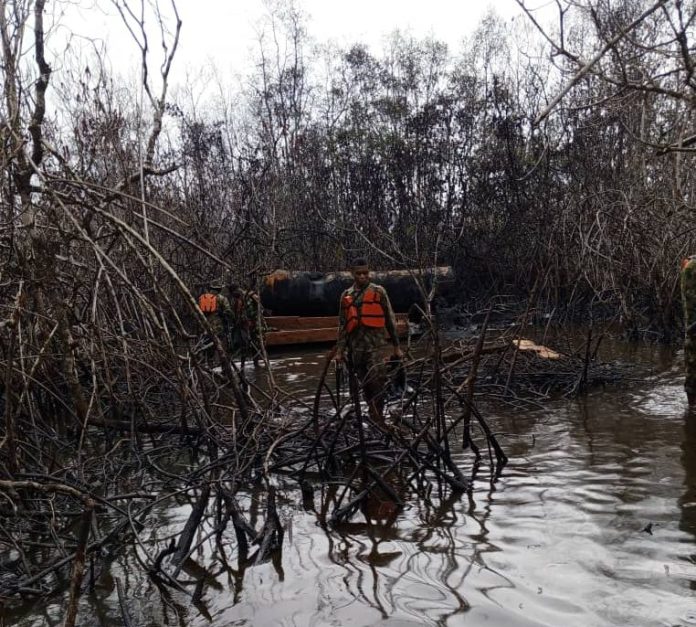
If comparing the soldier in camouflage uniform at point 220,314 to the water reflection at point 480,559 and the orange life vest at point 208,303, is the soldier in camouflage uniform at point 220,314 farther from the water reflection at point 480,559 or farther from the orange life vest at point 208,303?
the water reflection at point 480,559

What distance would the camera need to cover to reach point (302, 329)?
15.6 m

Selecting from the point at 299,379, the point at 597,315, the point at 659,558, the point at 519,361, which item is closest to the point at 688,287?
the point at 519,361

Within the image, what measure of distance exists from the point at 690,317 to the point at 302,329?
30.6 feet

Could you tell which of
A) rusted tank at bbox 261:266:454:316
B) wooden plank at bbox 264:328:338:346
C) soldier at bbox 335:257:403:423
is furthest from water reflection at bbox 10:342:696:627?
rusted tank at bbox 261:266:454:316

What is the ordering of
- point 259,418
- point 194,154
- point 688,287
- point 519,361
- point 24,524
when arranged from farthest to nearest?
1. point 194,154
2. point 519,361
3. point 688,287
4. point 259,418
5. point 24,524

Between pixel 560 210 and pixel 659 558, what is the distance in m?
15.2

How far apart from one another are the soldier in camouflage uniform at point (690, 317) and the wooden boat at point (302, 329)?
757cm

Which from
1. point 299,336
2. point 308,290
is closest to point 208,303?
point 299,336

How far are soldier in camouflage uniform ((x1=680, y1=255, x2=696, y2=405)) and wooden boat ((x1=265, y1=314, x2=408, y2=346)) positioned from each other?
7.57 metres

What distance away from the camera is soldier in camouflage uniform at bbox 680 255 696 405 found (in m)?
7.39

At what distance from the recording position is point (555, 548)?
4223mm

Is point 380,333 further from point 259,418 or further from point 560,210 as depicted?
point 560,210

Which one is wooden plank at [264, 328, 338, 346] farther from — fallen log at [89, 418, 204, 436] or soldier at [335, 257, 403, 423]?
fallen log at [89, 418, 204, 436]

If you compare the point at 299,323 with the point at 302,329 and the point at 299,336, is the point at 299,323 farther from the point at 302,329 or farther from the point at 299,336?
the point at 299,336
